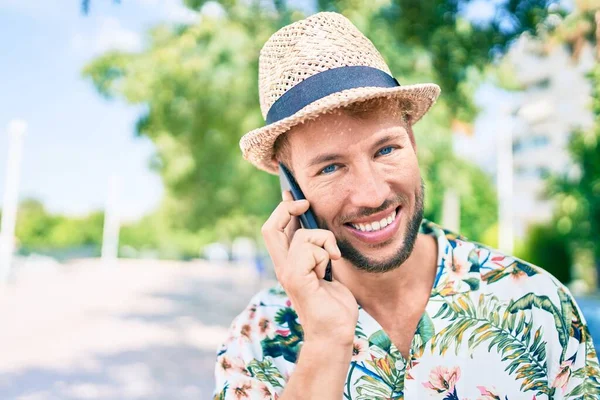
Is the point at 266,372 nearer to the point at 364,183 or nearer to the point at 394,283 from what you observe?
the point at 394,283

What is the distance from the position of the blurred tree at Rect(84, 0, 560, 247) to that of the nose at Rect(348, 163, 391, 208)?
378cm

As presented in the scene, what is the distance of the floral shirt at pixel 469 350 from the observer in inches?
67.3

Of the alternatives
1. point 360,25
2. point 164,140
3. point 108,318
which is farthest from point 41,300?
point 360,25

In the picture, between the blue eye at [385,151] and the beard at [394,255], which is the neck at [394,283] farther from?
the blue eye at [385,151]

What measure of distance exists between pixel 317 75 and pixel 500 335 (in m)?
0.95

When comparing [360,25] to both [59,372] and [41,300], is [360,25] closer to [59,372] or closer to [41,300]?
[59,372]

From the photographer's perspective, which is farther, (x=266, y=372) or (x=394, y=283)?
(x=394, y=283)

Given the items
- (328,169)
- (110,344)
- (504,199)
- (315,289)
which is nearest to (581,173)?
(110,344)

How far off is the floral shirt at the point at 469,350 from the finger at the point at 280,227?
30 centimetres

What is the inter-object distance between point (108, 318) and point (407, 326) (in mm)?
11737

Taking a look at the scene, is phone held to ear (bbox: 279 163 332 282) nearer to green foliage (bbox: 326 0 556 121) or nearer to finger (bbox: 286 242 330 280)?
finger (bbox: 286 242 330 280)

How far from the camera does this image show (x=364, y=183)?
1.75 m

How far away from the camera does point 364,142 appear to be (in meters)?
1.76

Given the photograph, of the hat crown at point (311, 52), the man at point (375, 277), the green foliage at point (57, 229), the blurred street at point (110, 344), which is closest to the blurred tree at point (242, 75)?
the blurred street at point (110, 344)
